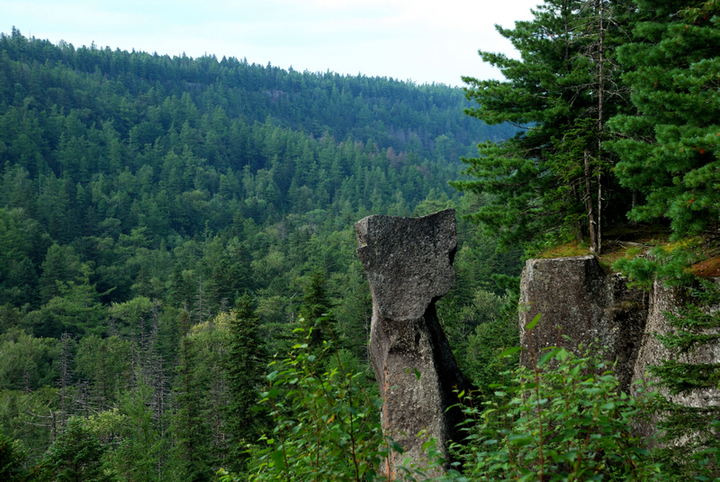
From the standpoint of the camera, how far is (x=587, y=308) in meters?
8.08

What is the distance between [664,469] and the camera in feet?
14.0

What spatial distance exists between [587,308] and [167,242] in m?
85.2

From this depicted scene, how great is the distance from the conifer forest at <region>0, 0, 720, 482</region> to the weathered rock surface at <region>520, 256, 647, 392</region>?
45cm

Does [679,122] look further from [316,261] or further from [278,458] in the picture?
[316,261]

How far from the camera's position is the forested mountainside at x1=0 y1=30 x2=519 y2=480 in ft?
89.0

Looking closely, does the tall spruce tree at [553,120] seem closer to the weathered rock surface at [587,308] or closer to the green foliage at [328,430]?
the weathered rock surface at [587,308]

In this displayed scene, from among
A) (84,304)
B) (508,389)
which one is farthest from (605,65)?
(84,304)

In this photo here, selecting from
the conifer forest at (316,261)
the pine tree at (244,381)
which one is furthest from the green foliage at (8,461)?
the pine tree at (244,381)

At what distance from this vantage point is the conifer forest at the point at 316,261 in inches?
114

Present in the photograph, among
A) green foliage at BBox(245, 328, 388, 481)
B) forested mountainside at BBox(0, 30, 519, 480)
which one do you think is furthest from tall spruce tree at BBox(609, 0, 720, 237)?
green foliage at BBox(245, 328, 388, 481)

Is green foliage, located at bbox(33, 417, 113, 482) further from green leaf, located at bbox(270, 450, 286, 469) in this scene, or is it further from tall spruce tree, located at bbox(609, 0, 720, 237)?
tall spruce tree, located at bbox(609, 0, 720, 237)

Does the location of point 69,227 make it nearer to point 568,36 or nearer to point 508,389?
point 568,36

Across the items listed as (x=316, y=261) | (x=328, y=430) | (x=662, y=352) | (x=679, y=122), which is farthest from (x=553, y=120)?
(x=316, y=261)

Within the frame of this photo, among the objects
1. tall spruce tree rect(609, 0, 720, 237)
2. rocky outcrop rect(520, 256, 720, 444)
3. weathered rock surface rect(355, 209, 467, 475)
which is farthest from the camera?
weathered rock surface rect(355, 209, 467, 475)
